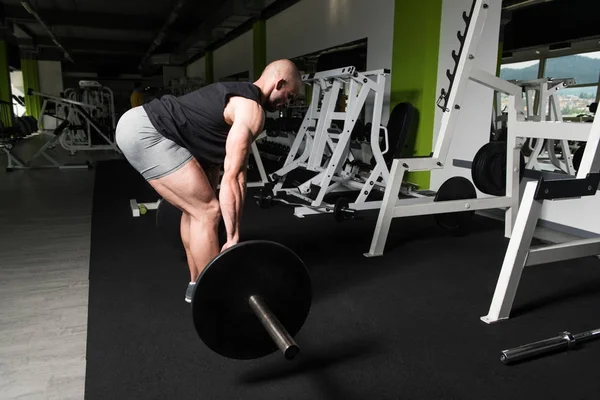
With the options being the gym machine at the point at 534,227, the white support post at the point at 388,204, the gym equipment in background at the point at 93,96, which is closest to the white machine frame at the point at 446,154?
the white support post at the point at 388,204

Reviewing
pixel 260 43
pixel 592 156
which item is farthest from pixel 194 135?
pixel 260 43

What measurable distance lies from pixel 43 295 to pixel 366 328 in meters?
1.32

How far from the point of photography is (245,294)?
99 centimetres

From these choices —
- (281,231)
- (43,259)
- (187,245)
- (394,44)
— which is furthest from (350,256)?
(394,44)

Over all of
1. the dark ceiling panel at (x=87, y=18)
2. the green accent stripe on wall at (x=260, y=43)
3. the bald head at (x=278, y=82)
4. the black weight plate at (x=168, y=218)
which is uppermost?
the dark ceiling panel at (x=87, y=18)

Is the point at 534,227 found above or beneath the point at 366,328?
above

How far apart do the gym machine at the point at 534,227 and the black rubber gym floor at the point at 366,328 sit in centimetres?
12

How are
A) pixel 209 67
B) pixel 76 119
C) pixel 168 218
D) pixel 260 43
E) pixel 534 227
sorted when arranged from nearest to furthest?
pixel 534 227
pixel 168 218
pixel 76 119
pixel 260 43
pixel 209 67

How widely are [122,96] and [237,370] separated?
19464 mm

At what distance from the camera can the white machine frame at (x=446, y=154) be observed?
6.95 ft

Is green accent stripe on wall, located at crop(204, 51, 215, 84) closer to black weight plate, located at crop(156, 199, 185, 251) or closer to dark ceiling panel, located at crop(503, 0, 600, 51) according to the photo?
dark ceiling panel, located at crop(503, 0, 600, 51)

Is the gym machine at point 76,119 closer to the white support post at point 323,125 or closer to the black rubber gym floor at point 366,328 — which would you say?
the white support post at point 323,125

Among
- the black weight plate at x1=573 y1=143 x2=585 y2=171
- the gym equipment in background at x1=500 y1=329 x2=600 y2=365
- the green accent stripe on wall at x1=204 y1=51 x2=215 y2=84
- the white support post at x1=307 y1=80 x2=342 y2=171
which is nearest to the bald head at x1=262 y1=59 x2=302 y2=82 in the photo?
the gym equipment in background at x1=500 y1=329 x2=600 y2=365

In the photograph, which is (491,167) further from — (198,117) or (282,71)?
(198,117)
